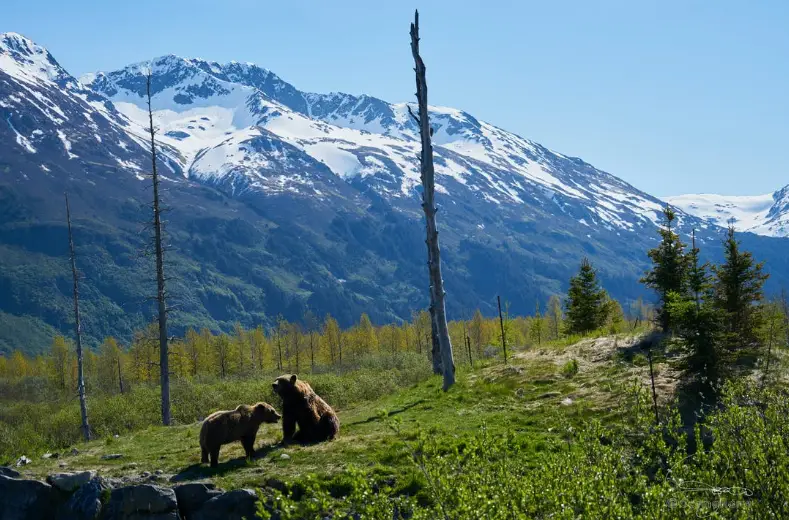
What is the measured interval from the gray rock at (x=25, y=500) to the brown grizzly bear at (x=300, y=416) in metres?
5.66

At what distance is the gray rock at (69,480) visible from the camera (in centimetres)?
1552

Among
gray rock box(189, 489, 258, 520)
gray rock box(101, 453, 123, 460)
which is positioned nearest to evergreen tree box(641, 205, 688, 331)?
gray rock box(189, 489, 258, 520)

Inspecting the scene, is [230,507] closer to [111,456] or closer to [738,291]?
[111,456]

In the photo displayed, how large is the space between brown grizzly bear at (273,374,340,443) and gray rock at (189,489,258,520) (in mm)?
3265

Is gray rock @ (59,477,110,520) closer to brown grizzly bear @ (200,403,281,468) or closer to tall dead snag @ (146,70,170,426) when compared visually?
brown grizzly bear @ (200,403,281,468)

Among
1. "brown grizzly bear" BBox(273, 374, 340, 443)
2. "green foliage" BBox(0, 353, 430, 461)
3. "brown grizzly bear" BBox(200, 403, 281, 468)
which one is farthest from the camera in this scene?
"green foliage" BBox(0, 353, 430, 461)

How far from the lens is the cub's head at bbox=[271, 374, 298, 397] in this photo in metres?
17.2

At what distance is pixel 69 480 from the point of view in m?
15.6

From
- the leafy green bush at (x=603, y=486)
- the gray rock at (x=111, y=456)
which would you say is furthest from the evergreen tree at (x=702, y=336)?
the gray rock at (x=111, y=456)

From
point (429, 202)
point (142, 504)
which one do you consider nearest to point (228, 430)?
point (142, 504)

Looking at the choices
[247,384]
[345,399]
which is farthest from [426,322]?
[345,399]

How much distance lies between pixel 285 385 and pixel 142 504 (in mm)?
4416

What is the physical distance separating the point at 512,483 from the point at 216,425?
398 inches

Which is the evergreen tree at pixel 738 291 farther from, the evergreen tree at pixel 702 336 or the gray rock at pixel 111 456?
the gray rock at pixel 111 456
